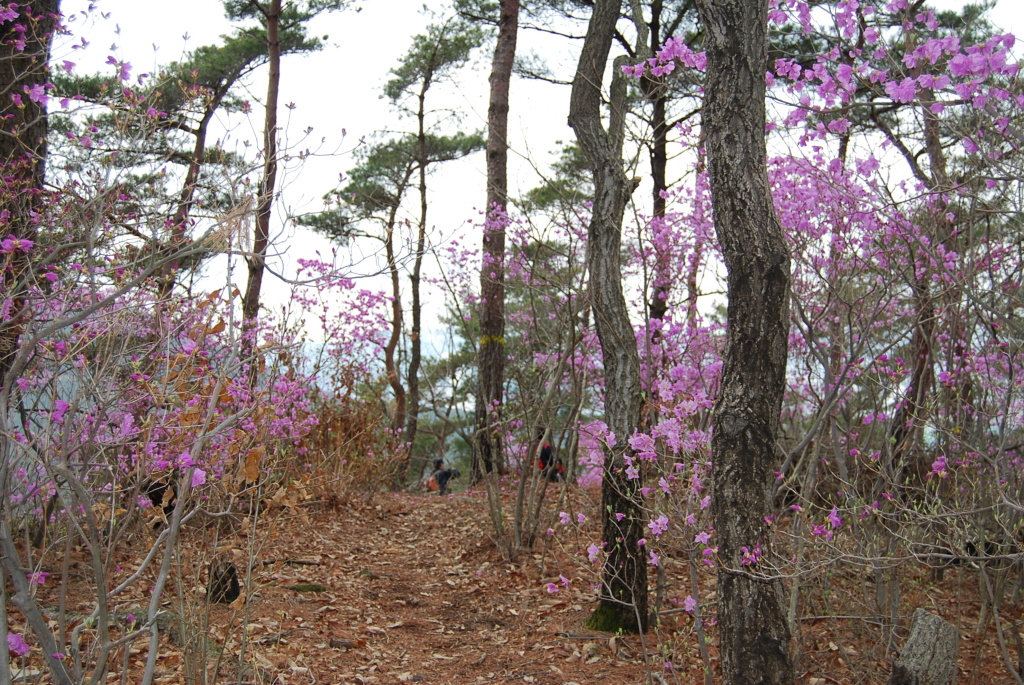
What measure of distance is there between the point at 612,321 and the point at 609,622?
1.67 meters

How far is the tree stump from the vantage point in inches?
123

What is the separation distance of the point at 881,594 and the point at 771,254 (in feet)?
6.59

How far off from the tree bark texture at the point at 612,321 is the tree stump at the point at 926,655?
126cm

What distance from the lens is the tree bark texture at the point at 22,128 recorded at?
3.56 metres

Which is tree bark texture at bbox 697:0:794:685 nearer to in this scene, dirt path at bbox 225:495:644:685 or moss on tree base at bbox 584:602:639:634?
dirt path at bbox 225:495:644:685

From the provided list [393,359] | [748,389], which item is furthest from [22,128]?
[393,359]

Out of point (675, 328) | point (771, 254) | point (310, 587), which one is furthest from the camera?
point (675, 328)

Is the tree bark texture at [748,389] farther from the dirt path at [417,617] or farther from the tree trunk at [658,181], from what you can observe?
the tree trunk at [658,181]

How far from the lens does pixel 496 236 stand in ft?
26.7

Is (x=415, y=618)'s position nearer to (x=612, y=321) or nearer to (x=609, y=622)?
(x=609, y=622)

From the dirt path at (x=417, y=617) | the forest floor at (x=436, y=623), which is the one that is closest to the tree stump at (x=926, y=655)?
the forest floor at (x=436, y=623)

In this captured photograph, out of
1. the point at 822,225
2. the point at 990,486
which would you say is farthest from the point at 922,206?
the point at 990,486

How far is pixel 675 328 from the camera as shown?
636cm

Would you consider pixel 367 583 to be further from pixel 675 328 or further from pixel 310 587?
pixel 675 328
